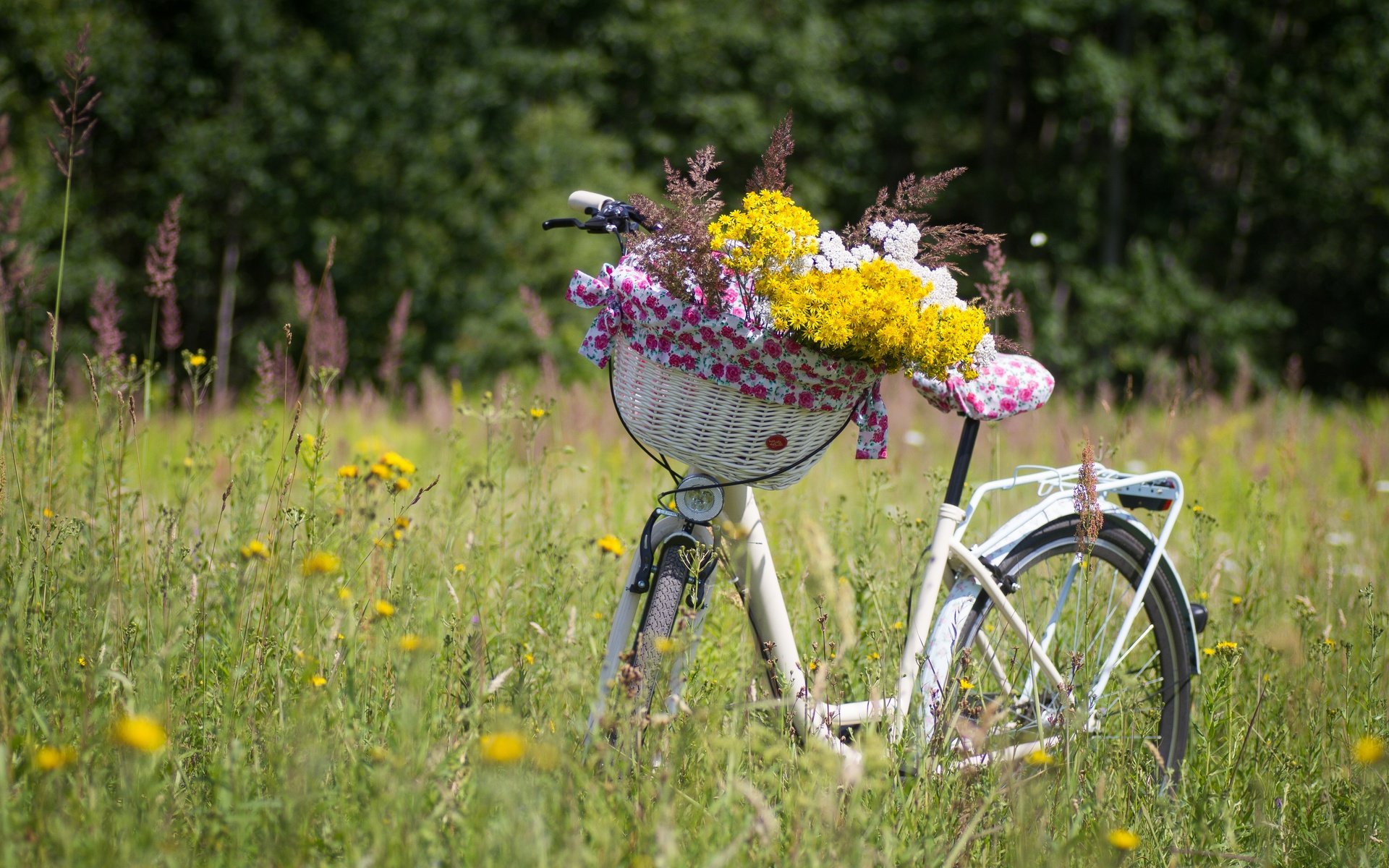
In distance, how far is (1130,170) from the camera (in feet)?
53.7

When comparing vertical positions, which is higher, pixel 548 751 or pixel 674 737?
pixel 548 751

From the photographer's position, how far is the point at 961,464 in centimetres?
231

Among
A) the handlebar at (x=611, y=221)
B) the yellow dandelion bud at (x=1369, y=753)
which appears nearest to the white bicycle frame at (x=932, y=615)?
the yellow dandelion bud at (x=1369, y=753)

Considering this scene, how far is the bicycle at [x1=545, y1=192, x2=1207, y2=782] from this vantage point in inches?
78.4

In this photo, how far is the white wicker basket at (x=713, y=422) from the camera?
1.88 metres

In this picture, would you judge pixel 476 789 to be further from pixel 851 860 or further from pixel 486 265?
pixel 486 265

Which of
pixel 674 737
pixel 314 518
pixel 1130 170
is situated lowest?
pixel 674 737

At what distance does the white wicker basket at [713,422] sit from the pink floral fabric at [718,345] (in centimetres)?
3

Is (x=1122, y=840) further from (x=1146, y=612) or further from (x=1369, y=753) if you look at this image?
(x=1146, y=612)

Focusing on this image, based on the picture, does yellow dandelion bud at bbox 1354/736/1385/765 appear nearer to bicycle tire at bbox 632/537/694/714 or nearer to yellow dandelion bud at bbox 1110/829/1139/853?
yellow dandelion bud at bbox 1110/829/1139/853

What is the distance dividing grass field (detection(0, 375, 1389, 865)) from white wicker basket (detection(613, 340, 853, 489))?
0.22 meters

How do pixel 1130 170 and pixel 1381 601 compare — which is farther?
pixel 1130 170

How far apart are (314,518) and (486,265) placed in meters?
10.3

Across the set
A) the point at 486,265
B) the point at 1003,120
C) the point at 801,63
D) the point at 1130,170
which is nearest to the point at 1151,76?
the point at 1130,170
